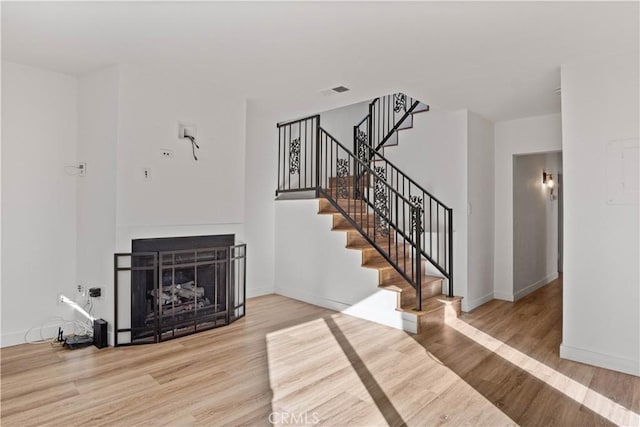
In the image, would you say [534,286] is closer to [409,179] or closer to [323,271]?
[409,179]

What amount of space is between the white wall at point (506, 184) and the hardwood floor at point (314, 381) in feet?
4.71

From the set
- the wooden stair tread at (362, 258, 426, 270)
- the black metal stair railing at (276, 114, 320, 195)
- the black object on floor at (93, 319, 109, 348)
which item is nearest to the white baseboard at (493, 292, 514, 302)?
the wooden stair tread at (362, 258, 426, 270)

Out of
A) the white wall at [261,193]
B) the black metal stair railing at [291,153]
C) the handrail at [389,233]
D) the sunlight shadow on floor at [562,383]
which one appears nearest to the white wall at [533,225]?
the handrail at [389,233]

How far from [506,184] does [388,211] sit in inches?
64.7

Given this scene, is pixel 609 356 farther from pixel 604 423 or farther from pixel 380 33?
pixel 380 33

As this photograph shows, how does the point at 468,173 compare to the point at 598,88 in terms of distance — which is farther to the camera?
the point at 468,173

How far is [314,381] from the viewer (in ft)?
8.76

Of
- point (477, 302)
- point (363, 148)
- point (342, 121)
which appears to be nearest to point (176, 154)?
point (363, 148)

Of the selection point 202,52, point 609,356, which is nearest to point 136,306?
point 202,52

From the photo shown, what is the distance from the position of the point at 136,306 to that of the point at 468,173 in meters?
3.96

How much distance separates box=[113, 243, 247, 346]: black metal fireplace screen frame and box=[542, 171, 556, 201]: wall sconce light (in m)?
5.05

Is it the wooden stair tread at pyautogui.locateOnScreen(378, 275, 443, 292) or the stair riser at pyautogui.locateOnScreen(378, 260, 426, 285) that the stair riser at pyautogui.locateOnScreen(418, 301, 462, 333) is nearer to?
the wooden stair tread at pyautogui.locateOnScreen(378, 275, 443, 292)

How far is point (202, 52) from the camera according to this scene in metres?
3.03

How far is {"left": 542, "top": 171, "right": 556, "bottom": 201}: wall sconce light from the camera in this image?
620cm
